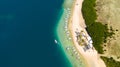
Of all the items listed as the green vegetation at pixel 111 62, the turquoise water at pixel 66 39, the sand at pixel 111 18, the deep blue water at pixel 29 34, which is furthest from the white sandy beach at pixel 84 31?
the deep blue water at pixel 29 34

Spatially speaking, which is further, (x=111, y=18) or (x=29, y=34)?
(x=111, y=18)

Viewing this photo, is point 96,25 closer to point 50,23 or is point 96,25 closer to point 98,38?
point 98,38

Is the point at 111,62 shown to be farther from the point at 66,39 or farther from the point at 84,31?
the point at 66,39

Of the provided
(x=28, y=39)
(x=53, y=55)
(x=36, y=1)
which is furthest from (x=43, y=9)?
(x=53, y=55)

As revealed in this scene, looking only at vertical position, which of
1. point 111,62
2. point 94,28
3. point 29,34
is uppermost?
point 29,34

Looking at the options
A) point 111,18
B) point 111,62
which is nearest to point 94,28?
point 111,18

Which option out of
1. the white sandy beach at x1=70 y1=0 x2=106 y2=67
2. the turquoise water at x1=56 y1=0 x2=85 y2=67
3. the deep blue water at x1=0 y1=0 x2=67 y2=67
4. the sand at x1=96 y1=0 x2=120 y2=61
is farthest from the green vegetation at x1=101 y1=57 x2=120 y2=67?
the deep blue water at x1=0 y1=0 x2=67 y2=67

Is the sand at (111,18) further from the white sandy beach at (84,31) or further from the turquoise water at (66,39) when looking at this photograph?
the turquoise water at (66,39)
